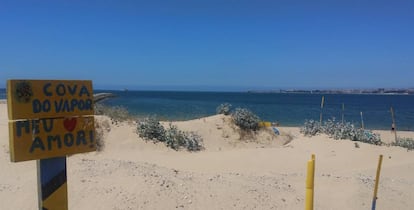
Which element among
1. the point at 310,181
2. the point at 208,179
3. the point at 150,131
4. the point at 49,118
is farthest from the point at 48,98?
the point at 150,131

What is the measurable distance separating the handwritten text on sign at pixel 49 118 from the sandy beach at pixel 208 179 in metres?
2.65

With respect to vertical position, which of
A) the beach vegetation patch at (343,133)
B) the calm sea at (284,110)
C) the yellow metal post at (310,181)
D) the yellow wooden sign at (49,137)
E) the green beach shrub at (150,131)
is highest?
the yellow wooden sign at (49,137)

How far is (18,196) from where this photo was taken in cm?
566

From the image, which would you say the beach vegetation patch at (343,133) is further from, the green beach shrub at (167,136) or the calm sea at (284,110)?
the calm sea at (284,110)

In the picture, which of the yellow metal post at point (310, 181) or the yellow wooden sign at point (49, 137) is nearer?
the yellow wooden sign at point (49, 137)

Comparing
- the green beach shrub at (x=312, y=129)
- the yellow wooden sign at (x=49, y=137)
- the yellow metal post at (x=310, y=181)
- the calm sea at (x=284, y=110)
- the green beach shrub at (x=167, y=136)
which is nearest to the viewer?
the yellow wooden sign at (x=49, y=137)

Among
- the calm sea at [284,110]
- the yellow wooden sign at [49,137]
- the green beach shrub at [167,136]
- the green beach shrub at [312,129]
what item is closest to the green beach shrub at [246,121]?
the green beach shrub at [312,129]

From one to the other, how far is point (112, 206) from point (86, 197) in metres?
0.55

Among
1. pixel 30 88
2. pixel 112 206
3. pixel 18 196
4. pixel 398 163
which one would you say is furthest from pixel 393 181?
pixel 30 88

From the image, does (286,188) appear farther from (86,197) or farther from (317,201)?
(86,197)

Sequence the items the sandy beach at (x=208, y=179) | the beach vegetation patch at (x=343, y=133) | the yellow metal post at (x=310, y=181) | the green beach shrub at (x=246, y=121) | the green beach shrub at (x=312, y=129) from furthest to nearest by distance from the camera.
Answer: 1. the green beach shrub at (x=312, y=129)
2. the green beach shrub at (x=246, y=121)
3. the beach vegetation patch at (x=343, y=133)
4. the sandy beach at (x=208, y=179)
5. the yellow metal post at (x=310, y=181)

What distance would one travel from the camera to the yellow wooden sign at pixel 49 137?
266cm

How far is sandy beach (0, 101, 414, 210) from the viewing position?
5.67 meters

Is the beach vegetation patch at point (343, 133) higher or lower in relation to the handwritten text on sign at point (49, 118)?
lower
